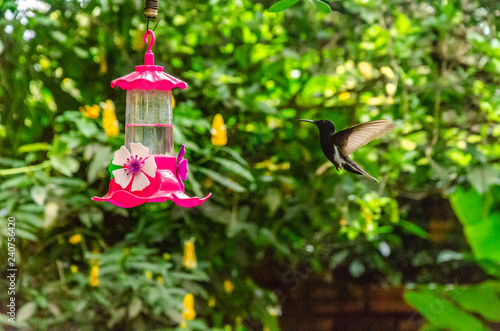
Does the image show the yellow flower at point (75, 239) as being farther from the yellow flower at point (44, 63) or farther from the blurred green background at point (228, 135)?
the yellow flower at point (44, 63)

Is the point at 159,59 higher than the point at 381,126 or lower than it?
higher

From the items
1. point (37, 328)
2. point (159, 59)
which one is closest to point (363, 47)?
point (159, 59)

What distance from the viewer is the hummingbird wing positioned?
742 millimetres

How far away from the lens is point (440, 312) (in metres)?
2.84

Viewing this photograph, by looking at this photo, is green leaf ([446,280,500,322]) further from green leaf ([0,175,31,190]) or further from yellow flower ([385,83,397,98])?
green leaf ([0,175,31,190])

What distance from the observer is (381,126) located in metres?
0.75

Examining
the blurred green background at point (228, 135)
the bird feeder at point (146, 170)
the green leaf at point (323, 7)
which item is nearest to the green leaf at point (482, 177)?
the blurred green background at point (228, 135)

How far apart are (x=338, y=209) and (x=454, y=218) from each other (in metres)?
1.50

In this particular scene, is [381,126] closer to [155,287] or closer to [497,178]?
[155,287]

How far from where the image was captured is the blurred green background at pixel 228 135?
61.6 inches

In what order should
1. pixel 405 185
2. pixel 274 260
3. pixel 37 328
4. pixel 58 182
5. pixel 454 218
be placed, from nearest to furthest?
pixel 58 182 < pixel 37 328 < pixel 405 185 < pixel 274 260 < pixel 454 218

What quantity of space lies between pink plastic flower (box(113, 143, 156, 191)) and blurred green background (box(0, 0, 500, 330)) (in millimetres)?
577

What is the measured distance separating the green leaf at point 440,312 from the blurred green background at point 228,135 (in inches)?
38.9

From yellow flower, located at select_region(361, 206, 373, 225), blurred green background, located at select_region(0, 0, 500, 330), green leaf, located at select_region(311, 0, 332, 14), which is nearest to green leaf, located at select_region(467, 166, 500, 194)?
blurred green background, located at select_region(0, 0, 500, 330)
